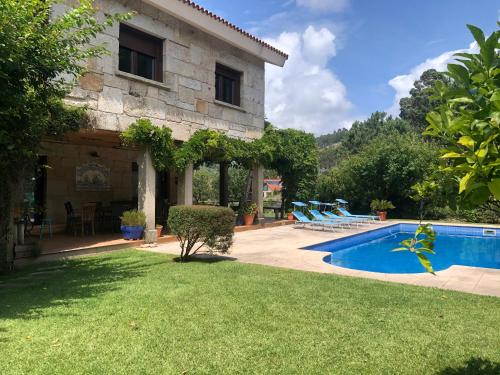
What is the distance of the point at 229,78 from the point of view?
15273mm

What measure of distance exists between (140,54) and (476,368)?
1120cm

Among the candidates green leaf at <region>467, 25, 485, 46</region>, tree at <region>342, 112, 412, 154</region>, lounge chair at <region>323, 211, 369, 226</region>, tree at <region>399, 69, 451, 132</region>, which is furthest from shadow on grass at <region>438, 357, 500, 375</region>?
tree at <region>399, 69, 451, 132</region>

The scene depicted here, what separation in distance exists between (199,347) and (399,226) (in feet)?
59.2

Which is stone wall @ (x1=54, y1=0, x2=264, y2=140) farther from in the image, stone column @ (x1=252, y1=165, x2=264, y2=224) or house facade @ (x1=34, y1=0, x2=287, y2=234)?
stone column @ (x1=252, y1=165, x2=264, y2=224)

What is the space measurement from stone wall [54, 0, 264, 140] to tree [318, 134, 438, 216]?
9.88 meters

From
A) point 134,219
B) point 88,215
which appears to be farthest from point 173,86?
point 88,215

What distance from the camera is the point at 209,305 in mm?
5281

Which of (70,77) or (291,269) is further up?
(70,77)

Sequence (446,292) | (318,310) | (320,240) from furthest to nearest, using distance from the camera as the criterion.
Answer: (320,240) < (446,292) < (318,310)

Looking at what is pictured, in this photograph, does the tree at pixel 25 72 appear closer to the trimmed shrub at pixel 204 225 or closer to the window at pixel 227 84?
the trimmed shrub at pixel 204 225

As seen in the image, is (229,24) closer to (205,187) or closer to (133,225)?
(133,225)

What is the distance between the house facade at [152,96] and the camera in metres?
10.5

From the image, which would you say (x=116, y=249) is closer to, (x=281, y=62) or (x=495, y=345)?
(x=495, y=345)

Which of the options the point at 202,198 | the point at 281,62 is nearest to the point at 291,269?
the point at 281,62
